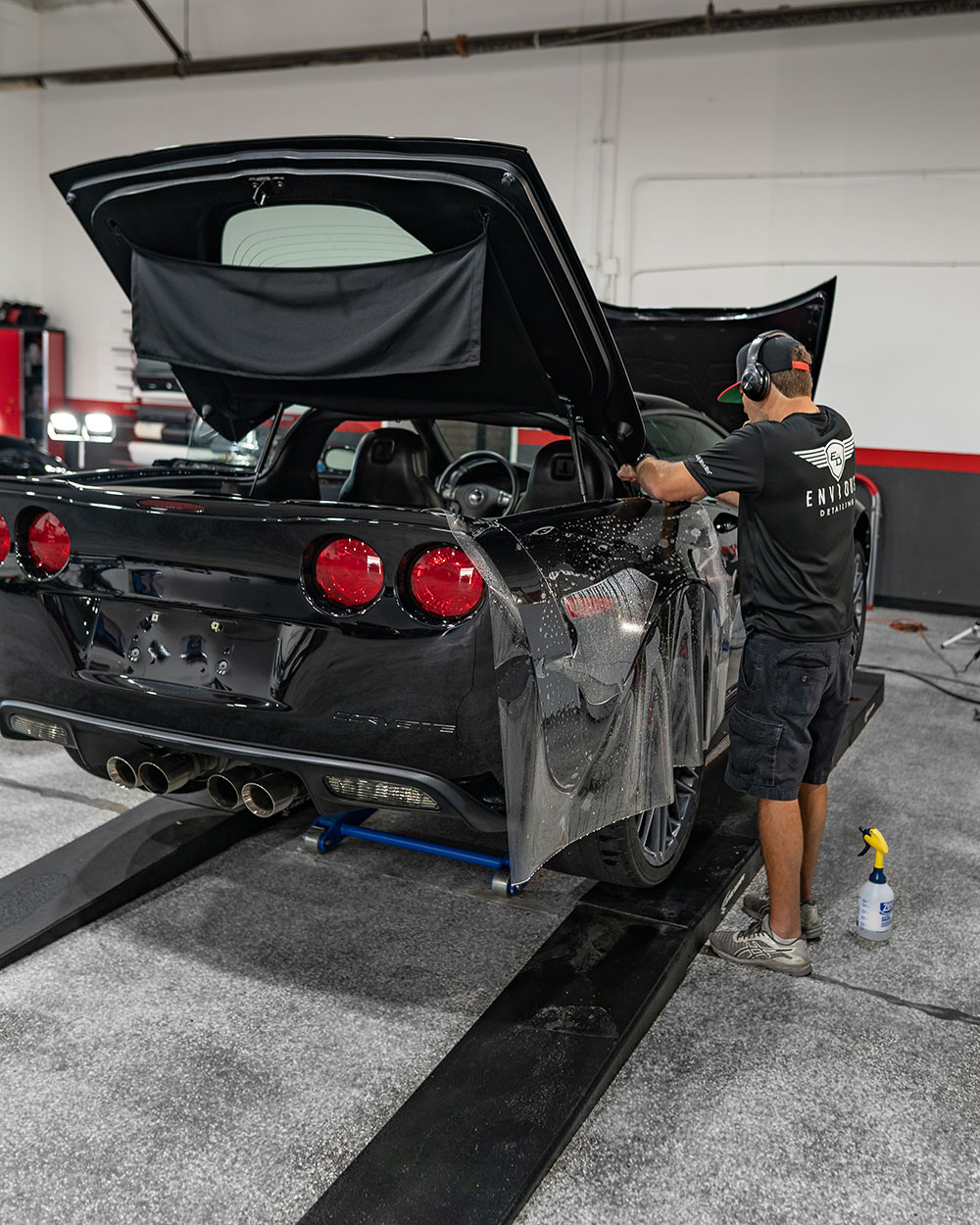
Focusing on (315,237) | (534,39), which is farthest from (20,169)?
(315,237)

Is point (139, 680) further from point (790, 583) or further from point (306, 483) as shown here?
point (790, 583)

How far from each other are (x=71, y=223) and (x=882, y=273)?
8.82 meters

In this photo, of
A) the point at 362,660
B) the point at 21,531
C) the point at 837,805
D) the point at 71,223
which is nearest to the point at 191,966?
the point at 362,660

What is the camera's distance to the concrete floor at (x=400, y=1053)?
1.85 m

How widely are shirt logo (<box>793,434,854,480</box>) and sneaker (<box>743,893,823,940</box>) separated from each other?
3.79ft

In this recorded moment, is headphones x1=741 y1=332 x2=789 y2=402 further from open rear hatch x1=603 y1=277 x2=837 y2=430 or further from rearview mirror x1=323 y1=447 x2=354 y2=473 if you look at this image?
rearview mirror x1=323 y1=447 x2=354 y2=473

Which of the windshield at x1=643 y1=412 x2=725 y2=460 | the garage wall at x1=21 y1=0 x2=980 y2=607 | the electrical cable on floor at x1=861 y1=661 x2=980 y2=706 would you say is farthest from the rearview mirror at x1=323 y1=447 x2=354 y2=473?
the garage wall at x1=21 y1=0 x2=980 y2=607

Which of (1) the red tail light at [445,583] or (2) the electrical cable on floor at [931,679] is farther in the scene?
(2) the electrical cable on floor at [931,679]

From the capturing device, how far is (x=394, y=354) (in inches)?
102

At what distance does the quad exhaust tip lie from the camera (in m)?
2.42

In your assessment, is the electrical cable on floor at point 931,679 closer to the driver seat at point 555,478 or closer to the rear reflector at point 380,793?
the driver seat at point 555,478

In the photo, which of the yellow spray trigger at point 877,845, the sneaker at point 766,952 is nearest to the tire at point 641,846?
the sneaker at point 766,952

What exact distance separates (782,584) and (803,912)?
0.92 m

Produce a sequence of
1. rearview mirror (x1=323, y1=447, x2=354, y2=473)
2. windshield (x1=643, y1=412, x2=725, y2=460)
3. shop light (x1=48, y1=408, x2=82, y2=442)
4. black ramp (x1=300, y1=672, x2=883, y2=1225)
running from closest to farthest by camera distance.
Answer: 1. black ramp (x1=300, y1=672, x2=883, y2=1225)
2. windshield (x1=643, y1=412, x2=725, y2=460)
3. rearview mirror (x1=323, y1=447, x2=354, y2=473)
4. shop light (x1=48, y1=408, x2=82, y2=442)
